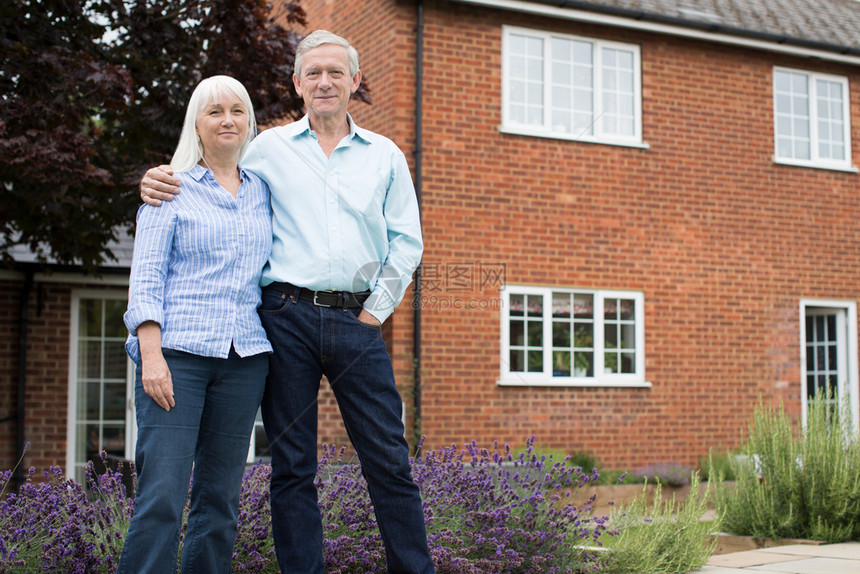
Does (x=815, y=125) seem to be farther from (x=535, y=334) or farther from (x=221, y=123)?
(x=221, y=123)

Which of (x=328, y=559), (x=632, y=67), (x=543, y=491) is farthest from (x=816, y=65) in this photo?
(x=328, y=559)

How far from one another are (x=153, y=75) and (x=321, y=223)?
18.2 feet

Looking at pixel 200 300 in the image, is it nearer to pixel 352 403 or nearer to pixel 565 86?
pixel 352 403

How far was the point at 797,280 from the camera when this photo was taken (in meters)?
11.5

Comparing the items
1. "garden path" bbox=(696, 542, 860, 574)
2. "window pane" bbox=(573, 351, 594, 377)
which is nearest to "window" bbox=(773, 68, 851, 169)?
"window pane" bbox=(573, 351, 594, 377)

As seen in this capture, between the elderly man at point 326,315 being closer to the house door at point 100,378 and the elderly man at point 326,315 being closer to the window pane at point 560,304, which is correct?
the window pane at point 560,304

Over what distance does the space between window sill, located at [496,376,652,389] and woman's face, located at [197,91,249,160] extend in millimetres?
6893

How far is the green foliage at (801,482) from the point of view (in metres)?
5.95

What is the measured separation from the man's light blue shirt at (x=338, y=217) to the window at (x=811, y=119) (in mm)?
9307

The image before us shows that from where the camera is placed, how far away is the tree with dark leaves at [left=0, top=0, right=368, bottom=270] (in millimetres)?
7035

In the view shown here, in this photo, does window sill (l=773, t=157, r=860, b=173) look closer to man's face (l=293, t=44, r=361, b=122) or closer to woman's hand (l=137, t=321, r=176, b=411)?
man's face (l=293, t=44, r=361, b=122)

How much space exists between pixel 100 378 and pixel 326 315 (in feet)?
25.4

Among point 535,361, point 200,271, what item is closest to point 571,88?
point 535,361

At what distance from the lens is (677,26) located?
425 inches
